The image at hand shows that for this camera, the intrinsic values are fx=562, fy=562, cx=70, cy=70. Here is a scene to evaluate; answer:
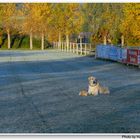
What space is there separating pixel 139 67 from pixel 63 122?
64.4 feet

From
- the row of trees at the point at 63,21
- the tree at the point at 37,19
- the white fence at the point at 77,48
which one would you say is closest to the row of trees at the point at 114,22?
the row of trees at the point at 63,21

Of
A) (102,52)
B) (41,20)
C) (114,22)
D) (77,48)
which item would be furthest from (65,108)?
(41,20)

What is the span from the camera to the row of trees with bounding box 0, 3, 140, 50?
216 feet

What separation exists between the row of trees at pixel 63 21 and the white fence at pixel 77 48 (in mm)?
1198

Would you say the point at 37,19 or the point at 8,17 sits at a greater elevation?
the point at 8,17

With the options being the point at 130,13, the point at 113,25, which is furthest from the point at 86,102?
the point at 113,25

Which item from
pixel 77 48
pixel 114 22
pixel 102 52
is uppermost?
pixel 114 22

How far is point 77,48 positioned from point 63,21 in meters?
14.5

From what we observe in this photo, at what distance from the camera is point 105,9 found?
70.4 meters

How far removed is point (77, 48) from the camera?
187 feet

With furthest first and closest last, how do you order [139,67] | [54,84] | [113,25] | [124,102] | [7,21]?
[7,21] < [113,25] < [139,67] < [54,84] < [124,102]

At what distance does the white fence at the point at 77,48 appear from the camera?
53.7 meters

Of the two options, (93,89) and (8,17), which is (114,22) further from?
(93,89)

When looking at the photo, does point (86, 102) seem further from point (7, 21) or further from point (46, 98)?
point (7, 21)
